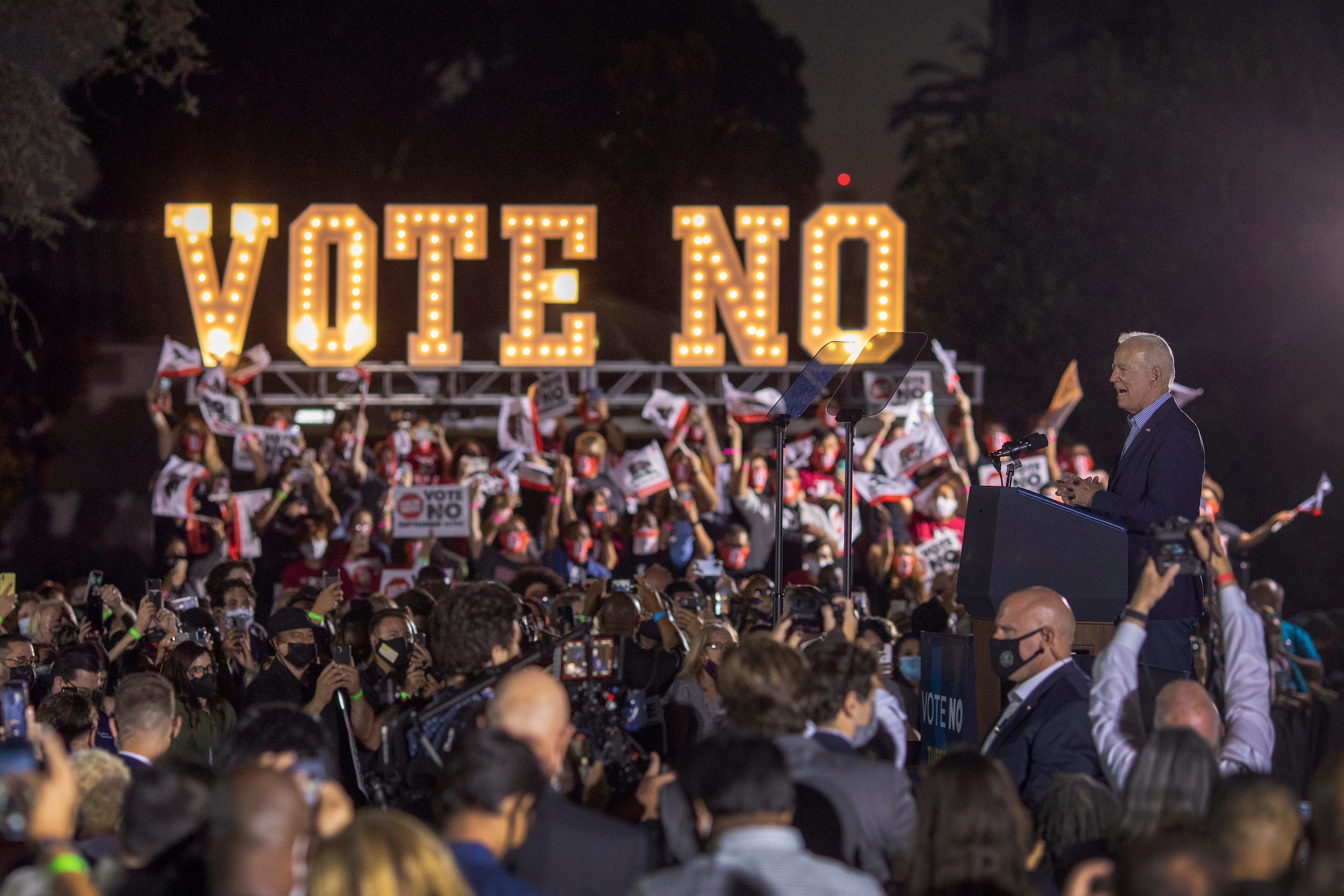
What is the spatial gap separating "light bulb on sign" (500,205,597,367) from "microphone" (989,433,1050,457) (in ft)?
40.9

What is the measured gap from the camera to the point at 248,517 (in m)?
14.8

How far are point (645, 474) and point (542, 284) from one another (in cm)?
514

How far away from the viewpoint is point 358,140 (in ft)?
106

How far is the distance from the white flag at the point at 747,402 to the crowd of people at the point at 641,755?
7.08 meters

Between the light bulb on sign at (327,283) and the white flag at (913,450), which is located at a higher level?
the light bulb on sign at (327,283)

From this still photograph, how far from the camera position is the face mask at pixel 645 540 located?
1407 centimetres

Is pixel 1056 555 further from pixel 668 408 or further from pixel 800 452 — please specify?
pixel 668 408

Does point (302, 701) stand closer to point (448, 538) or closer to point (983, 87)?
point (448, 538)

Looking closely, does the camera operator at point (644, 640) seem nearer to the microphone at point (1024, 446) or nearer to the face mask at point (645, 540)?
the microphone at point (1024, 446)

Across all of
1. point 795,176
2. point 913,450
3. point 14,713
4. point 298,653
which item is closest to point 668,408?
point 913,450

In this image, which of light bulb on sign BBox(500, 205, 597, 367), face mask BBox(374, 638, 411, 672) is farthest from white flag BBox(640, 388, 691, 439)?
face mask BBox(374, 638, 411, 672)

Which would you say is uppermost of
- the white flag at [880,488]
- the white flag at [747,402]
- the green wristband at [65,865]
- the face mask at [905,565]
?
the white flag at [747,402]

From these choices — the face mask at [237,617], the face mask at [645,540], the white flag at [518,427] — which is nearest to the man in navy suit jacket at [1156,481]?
the face mask at [237,617]

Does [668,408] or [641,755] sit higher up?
[668,408]
